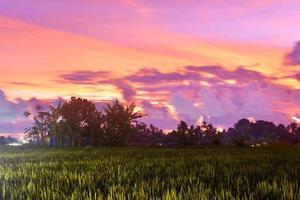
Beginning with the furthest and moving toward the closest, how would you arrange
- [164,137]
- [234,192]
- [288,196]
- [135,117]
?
[164,137]
[135,117]
[234,192]
[288,196]

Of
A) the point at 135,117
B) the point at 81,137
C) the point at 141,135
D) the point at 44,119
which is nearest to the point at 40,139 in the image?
the point at 44,119

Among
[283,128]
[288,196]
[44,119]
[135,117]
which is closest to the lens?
[288,196]

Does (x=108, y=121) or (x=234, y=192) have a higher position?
(x=108, y=121)

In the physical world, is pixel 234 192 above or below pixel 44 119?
below

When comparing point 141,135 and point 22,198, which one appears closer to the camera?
point 22,198

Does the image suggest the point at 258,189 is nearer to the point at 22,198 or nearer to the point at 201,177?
the point at 201,177

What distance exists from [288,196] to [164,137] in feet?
450

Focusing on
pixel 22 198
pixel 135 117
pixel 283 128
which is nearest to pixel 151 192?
pixel 22 198

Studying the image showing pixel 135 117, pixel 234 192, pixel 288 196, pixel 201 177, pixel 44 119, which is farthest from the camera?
pixel 44 119

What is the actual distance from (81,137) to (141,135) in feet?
169

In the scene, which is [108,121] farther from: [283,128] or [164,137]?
[283,128]

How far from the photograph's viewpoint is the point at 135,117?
92.9 metres

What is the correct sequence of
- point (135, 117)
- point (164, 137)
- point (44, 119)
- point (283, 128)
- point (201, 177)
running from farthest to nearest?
point (283, 128) → point (164, 137) → point (44, 119) → point (135, 117) → point (201, 177)

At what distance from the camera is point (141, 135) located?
144625 mm
